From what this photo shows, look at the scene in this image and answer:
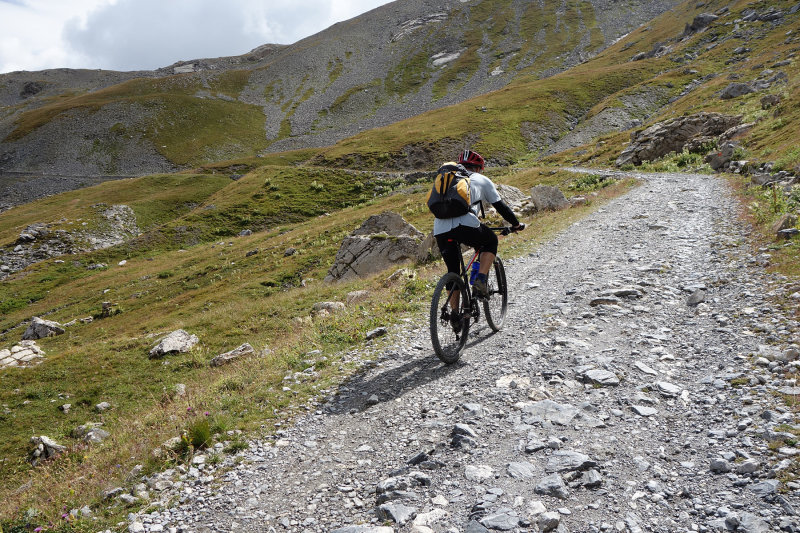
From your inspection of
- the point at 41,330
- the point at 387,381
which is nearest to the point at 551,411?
the point at 387,381

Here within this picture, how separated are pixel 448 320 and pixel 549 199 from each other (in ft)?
83.3

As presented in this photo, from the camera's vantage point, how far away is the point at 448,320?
30.9ft

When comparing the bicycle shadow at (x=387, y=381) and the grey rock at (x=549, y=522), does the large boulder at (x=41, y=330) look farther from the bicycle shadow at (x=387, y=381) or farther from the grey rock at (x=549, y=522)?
the grey rock at (x=549, y=522)

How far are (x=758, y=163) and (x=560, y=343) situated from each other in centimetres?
2911

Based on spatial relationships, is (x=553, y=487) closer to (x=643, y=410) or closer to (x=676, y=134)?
(x=643, y=410)

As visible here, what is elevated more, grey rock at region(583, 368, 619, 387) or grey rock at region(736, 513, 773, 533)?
grey rock at region(736, 513, 773, 533)

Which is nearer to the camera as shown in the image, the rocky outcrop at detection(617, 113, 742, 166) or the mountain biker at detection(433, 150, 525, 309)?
the mountain biker at detection(433, 150, 525, 309)

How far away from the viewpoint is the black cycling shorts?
9.41m

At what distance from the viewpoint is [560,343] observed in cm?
950

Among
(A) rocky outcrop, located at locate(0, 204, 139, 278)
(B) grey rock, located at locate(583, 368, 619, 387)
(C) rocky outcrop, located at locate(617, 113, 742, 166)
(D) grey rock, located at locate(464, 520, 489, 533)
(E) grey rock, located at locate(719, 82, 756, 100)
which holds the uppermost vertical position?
(A) rocky outcrop, located at locate(0, 204, 139, 278)

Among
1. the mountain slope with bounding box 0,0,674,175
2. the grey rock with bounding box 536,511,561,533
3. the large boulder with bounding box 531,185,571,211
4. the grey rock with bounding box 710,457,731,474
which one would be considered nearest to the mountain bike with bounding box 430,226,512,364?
the grey rock with bounding box 536,511,561,533

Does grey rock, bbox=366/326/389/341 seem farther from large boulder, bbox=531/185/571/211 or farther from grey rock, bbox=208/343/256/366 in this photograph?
large boulder, bbox=531/185/571/211

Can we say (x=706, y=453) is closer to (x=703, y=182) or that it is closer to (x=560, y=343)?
(x=560, y=343)

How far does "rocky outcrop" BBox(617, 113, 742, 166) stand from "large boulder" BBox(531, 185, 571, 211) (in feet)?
78.8
